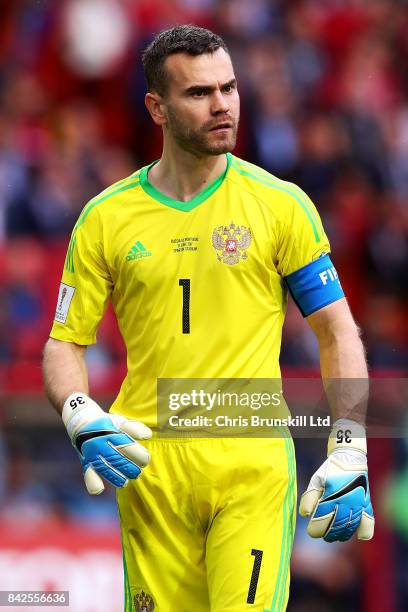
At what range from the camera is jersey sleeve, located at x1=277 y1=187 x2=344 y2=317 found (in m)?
4.91

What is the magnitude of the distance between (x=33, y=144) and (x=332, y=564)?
4.41m

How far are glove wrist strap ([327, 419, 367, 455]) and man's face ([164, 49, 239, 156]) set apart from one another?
109 cm

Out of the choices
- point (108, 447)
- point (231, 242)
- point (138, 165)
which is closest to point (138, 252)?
point (231, 242)

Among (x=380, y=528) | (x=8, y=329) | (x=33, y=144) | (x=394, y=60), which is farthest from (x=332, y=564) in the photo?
(x=394, y=60)

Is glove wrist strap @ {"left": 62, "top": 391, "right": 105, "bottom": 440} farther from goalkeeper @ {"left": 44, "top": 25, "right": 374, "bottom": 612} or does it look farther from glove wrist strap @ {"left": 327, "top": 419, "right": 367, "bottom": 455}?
glove wrist strap @ {"left": 327, "top": 419, "right": 367, "bottom": 455}

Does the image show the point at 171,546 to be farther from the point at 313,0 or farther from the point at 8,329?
the point at 313,0

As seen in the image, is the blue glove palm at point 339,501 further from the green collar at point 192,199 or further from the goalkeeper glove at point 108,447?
the green collar at point 192,199

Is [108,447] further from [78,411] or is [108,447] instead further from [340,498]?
[340,498]

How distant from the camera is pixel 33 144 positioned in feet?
34.1

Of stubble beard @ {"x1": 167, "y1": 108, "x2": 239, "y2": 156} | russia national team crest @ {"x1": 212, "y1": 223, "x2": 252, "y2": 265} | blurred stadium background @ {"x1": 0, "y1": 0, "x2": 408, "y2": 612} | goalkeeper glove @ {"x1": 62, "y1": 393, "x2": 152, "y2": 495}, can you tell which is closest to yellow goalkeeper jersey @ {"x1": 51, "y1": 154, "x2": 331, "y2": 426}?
russia national team crest @ {"x1": 212, "y1": 223, "x2": 252, "y2": 265}

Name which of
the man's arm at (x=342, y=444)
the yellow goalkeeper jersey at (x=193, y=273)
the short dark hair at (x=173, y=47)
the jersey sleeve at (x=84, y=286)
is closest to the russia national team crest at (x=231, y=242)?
the yellow goalkeeper jersey at (x=193, y=273)

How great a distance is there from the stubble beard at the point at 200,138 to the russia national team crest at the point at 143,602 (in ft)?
5.38

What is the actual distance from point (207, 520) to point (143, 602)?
387mm

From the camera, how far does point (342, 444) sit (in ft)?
15.6
